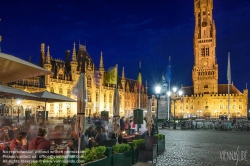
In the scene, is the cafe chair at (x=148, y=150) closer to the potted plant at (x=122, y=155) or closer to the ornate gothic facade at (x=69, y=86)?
→ the potted plant at (x=122, y=155)

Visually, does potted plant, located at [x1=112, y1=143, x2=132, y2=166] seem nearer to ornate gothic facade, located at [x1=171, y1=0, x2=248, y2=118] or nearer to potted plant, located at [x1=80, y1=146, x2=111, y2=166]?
potted plant, located at [x1=80, y1=146, x2=111, y2=166]

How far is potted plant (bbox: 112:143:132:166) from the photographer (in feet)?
32.8

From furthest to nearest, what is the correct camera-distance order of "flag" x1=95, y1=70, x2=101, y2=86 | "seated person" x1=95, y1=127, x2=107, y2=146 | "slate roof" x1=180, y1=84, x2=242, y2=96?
1. "slate roof" x1=180, y1=84, x2=242, y2=96
2. "flag" x1=95, y1=70, x2=101, y2=86
3. "seated person" x1=95, y1=127, x2=107, y2=146

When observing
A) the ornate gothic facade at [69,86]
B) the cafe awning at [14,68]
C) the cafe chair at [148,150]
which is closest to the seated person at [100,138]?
the cafe chair at [148,150]

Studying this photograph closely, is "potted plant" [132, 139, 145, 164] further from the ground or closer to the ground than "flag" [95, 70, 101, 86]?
closer to the ground

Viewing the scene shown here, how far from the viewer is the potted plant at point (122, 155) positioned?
1000 cm

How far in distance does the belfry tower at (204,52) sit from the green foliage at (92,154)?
96.1 meters

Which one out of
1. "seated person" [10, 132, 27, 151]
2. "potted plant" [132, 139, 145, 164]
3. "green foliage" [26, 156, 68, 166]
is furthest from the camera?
"potted plant" [132, 139, 145, 164]

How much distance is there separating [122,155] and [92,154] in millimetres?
2194

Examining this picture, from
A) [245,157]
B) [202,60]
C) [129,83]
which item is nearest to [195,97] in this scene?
[202,60]

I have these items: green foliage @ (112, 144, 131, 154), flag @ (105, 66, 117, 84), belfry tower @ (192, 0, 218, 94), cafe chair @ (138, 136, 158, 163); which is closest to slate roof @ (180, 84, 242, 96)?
belfry tower @ (192, 0, 218, 94)

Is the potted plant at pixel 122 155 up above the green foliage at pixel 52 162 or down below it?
below

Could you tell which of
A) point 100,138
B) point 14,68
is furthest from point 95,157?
point 14,68

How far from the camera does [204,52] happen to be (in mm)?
104000
